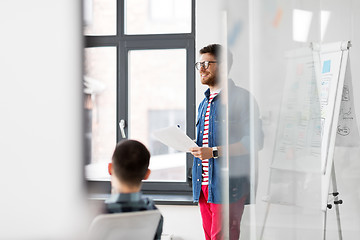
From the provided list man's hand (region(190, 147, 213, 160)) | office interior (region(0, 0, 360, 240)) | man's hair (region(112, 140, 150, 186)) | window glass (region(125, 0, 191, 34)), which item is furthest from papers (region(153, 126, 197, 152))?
window glass (region(125, 0, 191, 34))

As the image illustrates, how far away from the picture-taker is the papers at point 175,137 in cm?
181

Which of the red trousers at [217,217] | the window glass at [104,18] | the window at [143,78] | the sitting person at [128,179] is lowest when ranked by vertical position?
the red trousers at [217,217]

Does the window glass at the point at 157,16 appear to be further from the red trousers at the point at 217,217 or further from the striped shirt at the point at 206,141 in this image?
the red trousers at the point at 217,217

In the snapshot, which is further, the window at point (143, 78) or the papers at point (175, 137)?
the window at point (143, 78)

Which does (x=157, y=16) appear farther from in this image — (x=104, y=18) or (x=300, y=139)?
(x=300, y=139)

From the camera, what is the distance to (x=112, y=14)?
3033 millimetres

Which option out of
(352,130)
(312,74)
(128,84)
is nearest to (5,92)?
(312,74)

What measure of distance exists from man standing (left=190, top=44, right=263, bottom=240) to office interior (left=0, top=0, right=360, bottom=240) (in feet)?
0.17

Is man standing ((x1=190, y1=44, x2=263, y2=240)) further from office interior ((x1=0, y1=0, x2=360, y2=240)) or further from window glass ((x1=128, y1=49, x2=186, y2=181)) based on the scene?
window glass ((x1=128, y1=49, x2=186, y2=181))

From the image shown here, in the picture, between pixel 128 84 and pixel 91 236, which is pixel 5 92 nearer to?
pixel 91 236

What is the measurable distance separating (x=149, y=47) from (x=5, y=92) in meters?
2.27

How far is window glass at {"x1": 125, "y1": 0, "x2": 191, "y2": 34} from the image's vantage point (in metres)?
2.98

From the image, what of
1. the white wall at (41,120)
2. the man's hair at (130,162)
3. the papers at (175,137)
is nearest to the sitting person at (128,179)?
the man's hair at (130,162)

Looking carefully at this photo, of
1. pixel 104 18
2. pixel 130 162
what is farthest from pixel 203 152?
pixel 104 18
